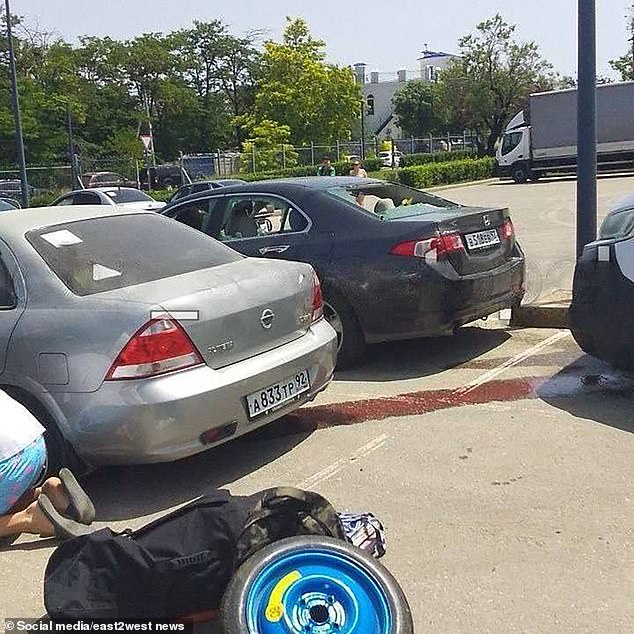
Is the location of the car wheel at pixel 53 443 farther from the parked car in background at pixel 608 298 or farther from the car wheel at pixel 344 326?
the parked car in background at pixel 608 298

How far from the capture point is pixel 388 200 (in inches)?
285

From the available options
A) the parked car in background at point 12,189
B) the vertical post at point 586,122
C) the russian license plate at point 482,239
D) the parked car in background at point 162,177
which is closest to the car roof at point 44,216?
the russian license plate at point 482,239

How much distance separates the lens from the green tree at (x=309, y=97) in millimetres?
54719

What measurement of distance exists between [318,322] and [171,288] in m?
1.11

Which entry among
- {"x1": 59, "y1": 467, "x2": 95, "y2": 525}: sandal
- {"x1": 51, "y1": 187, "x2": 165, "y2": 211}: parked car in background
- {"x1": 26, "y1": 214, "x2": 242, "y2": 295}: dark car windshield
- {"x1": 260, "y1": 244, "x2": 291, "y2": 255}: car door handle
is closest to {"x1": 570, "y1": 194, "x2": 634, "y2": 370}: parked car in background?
{"x1": 260, "y1": 244, "x2": 291, "y2": 255}: car door handle

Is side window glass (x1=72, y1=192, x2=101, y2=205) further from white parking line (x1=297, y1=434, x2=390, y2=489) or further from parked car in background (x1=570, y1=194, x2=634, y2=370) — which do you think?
white parking line (x1=297, y1=434, x2=390, y2=489)

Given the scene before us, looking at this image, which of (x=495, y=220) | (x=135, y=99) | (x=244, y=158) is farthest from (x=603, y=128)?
(x=135, y=99)

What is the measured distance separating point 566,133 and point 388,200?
32925 millimetres

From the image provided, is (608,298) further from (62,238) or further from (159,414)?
(62,238)

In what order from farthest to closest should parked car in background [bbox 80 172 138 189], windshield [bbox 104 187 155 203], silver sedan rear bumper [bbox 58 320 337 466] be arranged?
parked car in background [bbox 80 172 138 189]
windshield [bbox 104 187 155 203]
silver sedan rear bumper [bbox 58 320 337 466]

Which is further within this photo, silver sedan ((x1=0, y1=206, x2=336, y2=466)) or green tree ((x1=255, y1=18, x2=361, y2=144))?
green tree ((x1=255, y1=18, x2=361, y2=144))

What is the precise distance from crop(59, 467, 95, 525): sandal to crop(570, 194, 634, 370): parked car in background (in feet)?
11.1

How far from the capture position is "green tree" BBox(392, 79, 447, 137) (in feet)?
266

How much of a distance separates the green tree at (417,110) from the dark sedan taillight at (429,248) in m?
75.1
